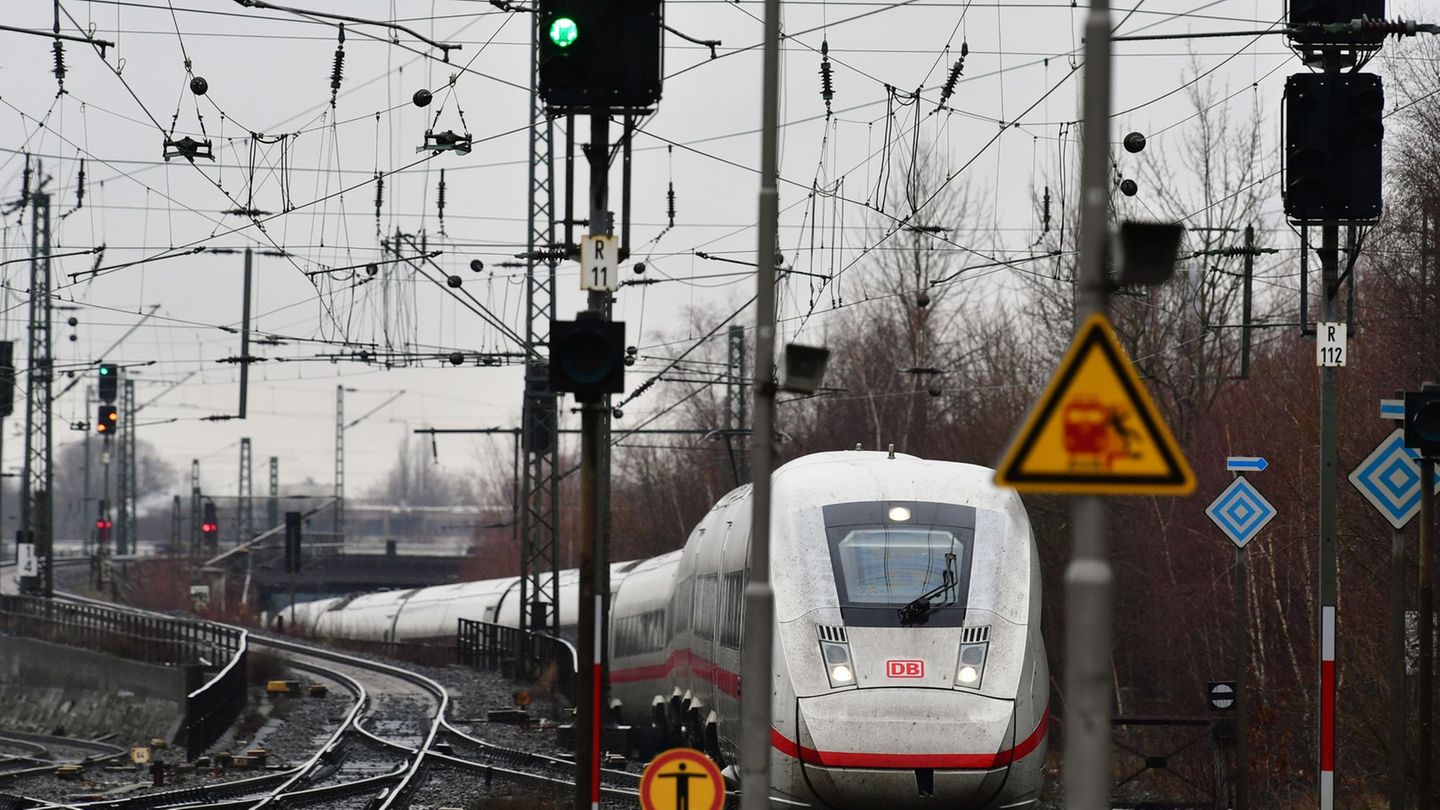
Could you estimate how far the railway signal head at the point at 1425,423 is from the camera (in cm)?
1391

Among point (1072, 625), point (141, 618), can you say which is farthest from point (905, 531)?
point (141, 618)

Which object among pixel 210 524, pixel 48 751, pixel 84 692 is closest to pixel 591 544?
pixel 48 751

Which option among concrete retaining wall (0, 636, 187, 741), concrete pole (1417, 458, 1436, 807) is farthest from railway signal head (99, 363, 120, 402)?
concrete pole (1417, 458, 1436, 807)

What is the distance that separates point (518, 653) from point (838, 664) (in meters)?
26.0

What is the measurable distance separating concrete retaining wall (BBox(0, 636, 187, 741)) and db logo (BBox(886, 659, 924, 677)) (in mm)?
20960

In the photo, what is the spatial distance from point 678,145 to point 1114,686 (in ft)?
58.3

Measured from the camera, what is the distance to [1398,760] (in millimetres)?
14586

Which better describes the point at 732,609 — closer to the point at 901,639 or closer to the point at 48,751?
the point at 901,639

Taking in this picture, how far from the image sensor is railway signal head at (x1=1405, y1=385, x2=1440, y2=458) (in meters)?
13.9

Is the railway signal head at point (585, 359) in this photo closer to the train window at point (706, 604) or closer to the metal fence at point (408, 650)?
the train window at point (706, 604)

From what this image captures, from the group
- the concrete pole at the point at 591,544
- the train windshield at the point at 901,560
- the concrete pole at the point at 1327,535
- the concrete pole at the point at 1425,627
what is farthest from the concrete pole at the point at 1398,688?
the concrete pole at the point at 591,544

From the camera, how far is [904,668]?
14867 mm

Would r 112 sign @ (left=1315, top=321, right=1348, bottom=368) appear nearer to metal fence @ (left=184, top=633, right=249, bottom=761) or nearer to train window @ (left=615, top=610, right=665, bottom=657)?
train window @ (left=615, top=610, right=665, bottom=657)

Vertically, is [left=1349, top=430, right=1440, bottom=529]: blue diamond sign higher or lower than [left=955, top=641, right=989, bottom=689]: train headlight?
higher
